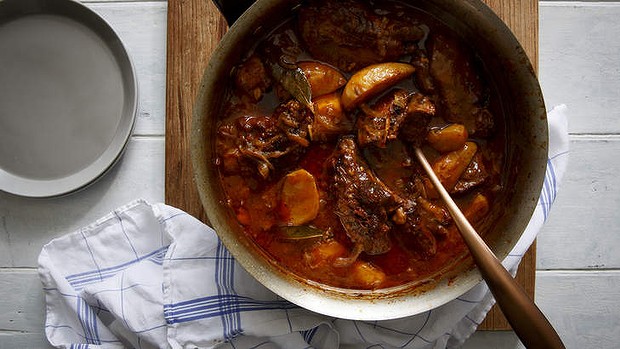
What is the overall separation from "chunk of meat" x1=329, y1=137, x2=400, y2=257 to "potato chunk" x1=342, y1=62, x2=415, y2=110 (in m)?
0.12

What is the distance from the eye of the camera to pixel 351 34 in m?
1.83

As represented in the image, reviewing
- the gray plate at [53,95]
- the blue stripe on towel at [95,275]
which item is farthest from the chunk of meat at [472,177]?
the gray plate at [53,95]

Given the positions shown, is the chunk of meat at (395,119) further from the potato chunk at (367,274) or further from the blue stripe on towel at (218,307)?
the blue stripe on towel at (218,307)

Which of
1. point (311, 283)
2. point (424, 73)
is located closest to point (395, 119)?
point (424, 73)

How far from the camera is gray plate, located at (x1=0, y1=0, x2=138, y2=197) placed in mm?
2141

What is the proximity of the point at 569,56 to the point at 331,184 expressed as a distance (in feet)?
3.28

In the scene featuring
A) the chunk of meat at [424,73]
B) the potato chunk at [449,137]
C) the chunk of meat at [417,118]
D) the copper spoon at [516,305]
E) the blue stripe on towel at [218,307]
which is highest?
the chunk of meat at [424,73]

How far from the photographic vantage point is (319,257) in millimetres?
1896

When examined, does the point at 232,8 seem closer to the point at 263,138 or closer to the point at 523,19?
the point at 263,138

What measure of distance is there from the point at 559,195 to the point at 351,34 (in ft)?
3.16

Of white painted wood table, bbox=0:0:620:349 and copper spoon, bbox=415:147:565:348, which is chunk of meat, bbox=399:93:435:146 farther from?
white painted wood table, bbox=0:0:620:349

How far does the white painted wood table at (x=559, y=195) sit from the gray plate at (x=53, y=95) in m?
0.07

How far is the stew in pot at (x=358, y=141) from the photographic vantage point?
1808mm

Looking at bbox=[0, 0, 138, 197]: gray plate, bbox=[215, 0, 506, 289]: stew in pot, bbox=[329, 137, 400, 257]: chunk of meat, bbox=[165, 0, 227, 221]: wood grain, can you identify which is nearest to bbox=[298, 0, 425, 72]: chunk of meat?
bbox=[215, 0, 506, 289]: stew in pot
